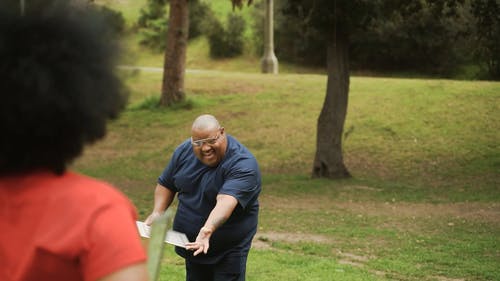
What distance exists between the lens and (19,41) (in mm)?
2117

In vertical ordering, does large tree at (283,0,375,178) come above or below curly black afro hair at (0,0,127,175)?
below

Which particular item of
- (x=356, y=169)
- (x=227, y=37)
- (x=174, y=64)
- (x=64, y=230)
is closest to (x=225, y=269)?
(x=64, y=230)

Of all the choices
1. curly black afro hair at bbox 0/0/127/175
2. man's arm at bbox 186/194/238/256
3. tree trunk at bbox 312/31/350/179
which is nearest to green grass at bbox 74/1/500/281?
curly black afro hair at bbox 0/0/127/175

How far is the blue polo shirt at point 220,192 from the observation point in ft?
Result: 19.8

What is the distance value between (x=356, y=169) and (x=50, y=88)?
62.2 ft

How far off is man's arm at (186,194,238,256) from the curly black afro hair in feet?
11.0

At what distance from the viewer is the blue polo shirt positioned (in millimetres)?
6027

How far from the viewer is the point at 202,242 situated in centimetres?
557

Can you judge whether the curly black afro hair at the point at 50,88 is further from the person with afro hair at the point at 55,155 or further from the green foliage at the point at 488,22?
the green foliage at the point at 488,22

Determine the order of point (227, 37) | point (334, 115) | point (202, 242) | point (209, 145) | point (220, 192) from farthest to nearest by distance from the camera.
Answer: point (227, 37) → point (334, 115) → point (209, 145) → point (220, 192) → point (202, 242)

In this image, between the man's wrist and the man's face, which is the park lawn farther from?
the man's face

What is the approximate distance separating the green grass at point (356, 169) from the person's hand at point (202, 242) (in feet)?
3.12

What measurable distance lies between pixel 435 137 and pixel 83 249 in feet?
70.6

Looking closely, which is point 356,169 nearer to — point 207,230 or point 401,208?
point 401,208
